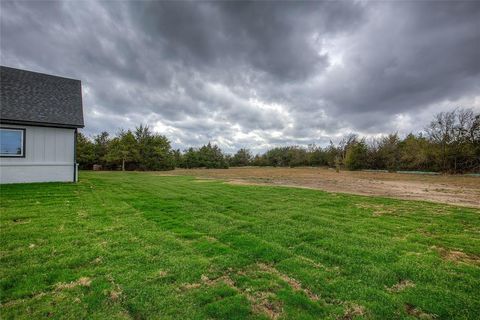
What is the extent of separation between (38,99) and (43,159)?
353 cm

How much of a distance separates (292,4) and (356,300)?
1383 cm

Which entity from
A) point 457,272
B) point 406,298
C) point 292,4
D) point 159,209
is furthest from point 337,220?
point 292,4

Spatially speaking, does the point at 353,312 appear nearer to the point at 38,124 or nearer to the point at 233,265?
the point at 233,265

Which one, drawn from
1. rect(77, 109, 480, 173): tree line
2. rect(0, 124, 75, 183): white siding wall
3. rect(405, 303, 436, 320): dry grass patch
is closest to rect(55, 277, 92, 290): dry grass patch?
rect(405, 303, 436, 320): dry grass patch

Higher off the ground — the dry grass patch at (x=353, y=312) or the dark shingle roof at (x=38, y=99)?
the dark shingle roof at (x=38, y=99)

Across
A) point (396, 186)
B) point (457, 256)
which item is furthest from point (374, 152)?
point (457, 256)

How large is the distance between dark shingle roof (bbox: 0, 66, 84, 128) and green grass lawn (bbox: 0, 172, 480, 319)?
6202mm

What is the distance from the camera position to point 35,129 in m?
11.5

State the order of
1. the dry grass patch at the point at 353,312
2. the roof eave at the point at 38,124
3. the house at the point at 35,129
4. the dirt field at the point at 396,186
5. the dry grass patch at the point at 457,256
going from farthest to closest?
the dirt field at the point at 396,186, the house at the point at 35,129, the roof eave at the point at 38,124, the dry grass patch at the point at 457,256, the dry grass patch at the point at 353,312

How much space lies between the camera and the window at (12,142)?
10835mm

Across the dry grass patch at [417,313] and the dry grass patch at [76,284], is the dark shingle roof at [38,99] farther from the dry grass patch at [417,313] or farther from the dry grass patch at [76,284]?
the dry grass patch at [417,313]

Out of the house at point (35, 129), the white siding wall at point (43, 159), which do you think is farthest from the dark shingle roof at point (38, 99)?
the white siding wall at point (43, 159)

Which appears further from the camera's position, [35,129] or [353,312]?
[35,129]

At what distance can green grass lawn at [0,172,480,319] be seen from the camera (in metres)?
2.70
